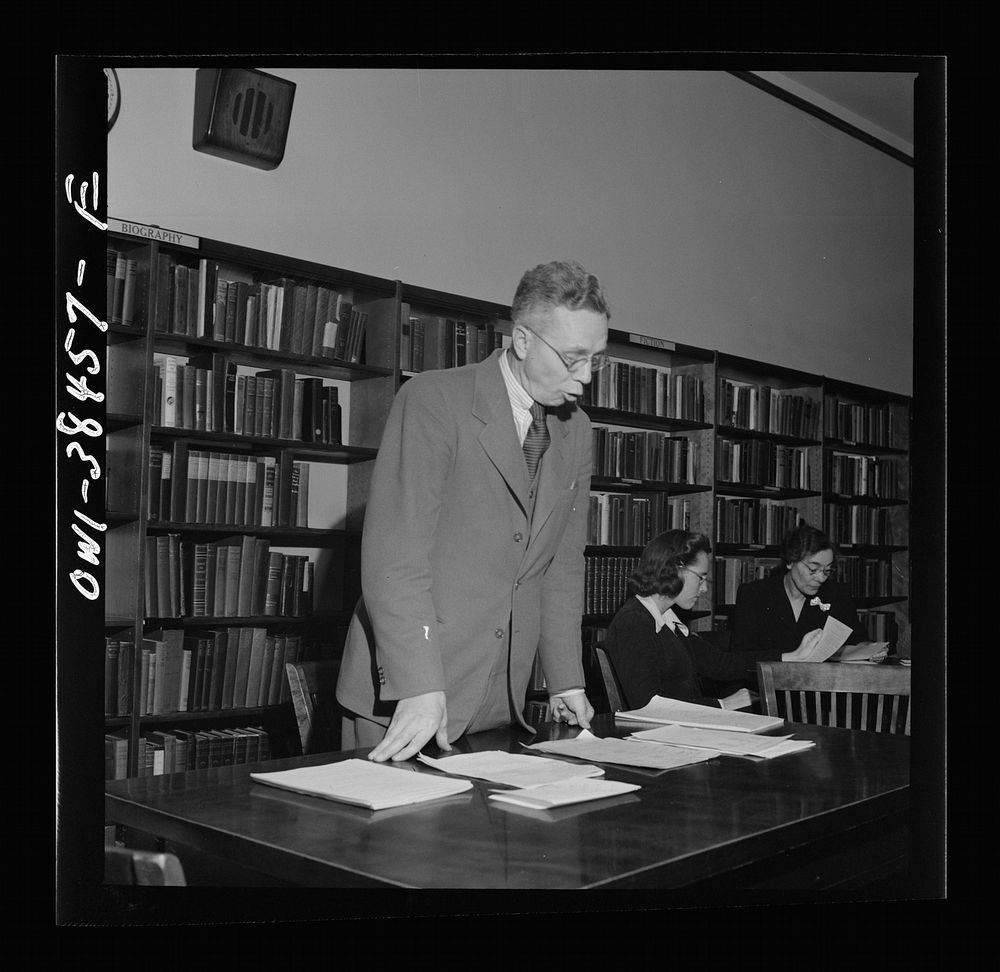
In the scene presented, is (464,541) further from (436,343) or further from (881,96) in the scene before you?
(436,343)

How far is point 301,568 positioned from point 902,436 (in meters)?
3.75

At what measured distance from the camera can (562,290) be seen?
1951mm

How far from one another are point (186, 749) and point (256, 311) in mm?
1458

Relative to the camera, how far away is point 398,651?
1811mm

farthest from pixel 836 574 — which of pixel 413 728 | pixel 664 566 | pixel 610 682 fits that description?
pixel 413 728

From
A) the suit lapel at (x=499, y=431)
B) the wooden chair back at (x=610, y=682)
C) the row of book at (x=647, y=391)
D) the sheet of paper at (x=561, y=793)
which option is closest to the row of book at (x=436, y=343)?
the row of book at (x=647, y=391)

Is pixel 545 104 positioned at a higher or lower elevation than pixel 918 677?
higher

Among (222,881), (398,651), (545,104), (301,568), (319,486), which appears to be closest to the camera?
(222,881)

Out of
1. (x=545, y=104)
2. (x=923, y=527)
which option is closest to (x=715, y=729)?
(x=923, y=527)

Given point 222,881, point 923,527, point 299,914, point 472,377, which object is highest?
point 472,377

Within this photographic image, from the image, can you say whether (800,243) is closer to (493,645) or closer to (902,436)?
(902,436)

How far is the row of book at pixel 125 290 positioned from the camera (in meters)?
3.33

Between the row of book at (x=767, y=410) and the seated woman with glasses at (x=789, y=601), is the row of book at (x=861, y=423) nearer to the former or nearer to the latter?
the row of book at (x=767, y=410)

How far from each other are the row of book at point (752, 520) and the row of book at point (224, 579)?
2.43 m
